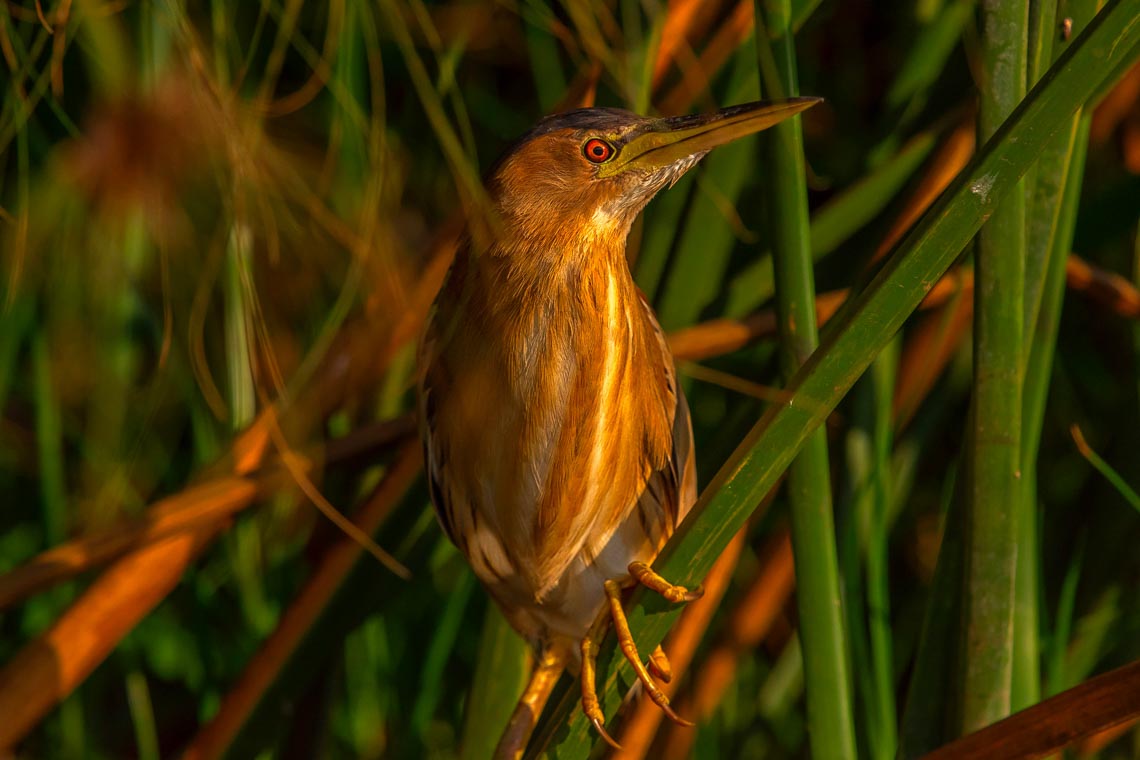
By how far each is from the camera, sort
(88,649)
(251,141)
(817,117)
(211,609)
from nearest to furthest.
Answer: (251,141) → (88,649) → (211,609) → (817,117)

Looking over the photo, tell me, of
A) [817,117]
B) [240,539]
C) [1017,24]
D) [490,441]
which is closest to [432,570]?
[240,539]

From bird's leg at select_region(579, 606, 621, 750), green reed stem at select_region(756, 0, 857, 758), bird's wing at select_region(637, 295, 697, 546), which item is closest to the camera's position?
green reed stem at select_region(756, 0, 857, 758)

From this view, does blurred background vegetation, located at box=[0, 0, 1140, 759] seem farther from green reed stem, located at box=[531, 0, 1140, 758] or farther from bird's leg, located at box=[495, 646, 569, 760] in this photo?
green reed stem, located at box=[531, 0, 1140, 758]

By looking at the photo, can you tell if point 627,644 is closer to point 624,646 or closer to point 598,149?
point 624,646

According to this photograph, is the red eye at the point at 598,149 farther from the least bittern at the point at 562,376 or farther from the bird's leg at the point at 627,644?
the bird's leg at the point at 627,644

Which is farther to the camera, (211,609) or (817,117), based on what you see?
(817,117)

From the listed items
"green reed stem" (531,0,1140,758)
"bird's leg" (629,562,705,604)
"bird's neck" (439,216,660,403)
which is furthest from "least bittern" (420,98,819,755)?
"green reed stem" (531,0,1140,758)

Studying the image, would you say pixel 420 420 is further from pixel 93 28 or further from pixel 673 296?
pixel 93 28
